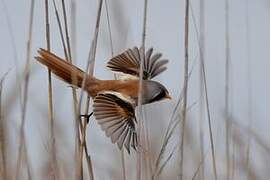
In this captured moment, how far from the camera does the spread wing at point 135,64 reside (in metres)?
1.51

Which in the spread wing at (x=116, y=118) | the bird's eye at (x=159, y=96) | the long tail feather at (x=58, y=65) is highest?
the long tail feather at (x=58, y=65)

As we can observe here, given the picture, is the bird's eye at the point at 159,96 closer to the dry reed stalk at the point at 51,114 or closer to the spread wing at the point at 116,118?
the spread wing at the point at 116,118

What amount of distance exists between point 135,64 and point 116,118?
20 cm

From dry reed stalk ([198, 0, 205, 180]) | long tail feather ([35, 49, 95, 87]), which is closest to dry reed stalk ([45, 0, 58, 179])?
long tail feather ([35, 49, 95, 87])

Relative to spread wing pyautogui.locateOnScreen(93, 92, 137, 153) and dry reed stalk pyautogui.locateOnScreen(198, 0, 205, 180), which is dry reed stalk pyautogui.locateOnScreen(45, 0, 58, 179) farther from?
dry reed stalk pyautogui.locateOnScreen(198, 0, 205, 180)

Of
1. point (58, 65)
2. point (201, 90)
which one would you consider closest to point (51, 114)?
point (58, 65)

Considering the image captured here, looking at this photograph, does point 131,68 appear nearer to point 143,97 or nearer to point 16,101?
point 143,97

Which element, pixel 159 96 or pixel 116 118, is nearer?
pixel 116 118

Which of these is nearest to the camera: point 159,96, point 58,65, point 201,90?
point 58,65

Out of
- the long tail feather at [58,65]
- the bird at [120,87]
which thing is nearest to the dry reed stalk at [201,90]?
the bird at [120,87]

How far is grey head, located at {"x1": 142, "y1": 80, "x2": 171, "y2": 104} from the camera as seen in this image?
54.6 inches

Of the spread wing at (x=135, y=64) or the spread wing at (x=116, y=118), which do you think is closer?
the spread wing at (x=116, y=118)

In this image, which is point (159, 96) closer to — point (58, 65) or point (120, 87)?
point (120, 87)

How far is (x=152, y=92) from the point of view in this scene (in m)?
1.40
